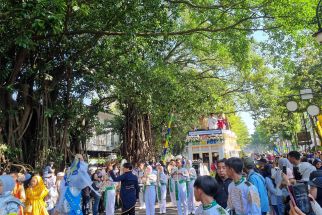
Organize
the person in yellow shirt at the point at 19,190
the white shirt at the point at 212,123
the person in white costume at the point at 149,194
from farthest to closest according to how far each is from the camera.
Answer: the white shirt at the point at 212,123 < the person in white costume at the point at 149,194 < the person in yellow shirt at the point at 19,190

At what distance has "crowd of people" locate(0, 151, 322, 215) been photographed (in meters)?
3.08

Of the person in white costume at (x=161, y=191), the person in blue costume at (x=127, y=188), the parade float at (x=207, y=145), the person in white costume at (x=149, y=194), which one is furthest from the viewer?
the parade float at (x=207, y=145)

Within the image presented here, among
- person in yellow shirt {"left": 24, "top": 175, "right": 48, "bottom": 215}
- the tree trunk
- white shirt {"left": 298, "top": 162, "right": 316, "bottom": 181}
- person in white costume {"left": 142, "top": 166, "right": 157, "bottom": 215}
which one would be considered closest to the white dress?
white shirt {"left": 298, "top": 162, "right": 316, "bottom": 181}

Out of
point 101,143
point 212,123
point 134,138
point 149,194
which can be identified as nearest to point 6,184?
point 149,194

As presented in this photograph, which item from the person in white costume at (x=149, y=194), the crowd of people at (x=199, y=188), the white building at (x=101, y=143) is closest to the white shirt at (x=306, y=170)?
the crowd of people at (x=199, y=188)

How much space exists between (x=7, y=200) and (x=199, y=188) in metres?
2.82

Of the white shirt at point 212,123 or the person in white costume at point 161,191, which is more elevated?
the white shirt at point 212,123

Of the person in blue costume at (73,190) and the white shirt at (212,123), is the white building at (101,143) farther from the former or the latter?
the person in blue costume at (73,190)

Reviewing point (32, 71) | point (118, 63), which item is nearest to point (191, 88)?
point (118, 63)

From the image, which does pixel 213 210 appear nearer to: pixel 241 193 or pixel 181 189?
pixel 241 193

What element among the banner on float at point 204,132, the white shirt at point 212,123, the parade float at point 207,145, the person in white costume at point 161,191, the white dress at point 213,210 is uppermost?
the white shirt at point 212,123

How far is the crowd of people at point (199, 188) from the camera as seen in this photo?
308 centimetres

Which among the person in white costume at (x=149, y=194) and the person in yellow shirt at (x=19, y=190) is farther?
the person in white costume at (x=149, y=194)

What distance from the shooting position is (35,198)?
24.1 ft
